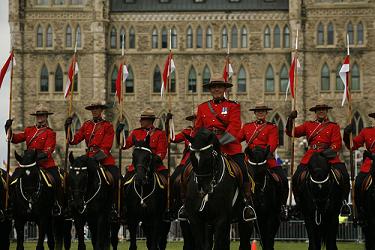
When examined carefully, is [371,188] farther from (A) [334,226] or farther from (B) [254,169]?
(B) [254,169]

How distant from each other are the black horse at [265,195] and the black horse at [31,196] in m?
4.12

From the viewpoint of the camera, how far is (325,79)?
67.6 m

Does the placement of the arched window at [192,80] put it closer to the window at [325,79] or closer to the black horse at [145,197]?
the window at [325,79]

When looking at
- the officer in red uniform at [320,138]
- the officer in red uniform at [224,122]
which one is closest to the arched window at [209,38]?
the officer in red uniform at [320,138]

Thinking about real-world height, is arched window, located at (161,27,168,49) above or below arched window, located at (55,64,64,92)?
above

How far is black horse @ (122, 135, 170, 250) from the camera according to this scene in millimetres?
19188

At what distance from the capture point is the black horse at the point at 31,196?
20.0m

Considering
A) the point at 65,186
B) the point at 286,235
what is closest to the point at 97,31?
the point at 286,235

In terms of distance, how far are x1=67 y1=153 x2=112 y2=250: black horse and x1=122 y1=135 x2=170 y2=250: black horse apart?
1.60 feet

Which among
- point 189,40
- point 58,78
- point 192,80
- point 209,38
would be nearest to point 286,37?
point 209,38

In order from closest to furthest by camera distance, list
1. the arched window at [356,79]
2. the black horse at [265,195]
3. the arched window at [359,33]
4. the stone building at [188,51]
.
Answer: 1. the black horse at [265,195]
2. the arched window at [359,33]
3. the stone building at [188,51]
4. the arched window at [356,79]

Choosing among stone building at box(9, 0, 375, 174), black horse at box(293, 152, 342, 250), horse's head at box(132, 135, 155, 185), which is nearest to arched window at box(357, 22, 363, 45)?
stone building at box(9, 0, 375, 174)

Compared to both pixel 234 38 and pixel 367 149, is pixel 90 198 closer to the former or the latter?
pixel 367 149

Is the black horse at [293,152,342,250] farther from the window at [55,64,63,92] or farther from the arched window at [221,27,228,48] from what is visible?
the window at [55,64,63,92]
